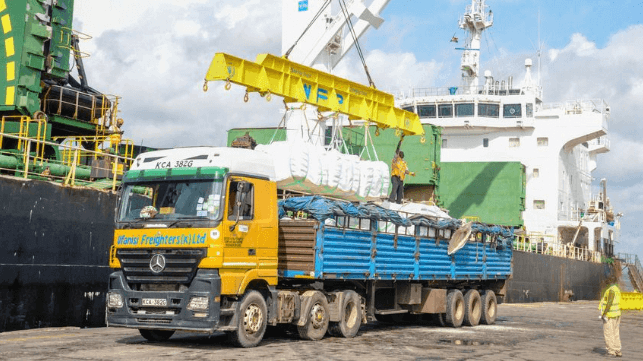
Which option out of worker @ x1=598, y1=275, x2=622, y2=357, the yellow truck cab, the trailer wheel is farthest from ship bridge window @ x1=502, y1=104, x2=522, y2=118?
the yellow truck cab

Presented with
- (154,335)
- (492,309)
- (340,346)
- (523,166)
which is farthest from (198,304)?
(523,166)

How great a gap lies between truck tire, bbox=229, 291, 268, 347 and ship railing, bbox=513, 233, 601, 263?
2798 centimetres

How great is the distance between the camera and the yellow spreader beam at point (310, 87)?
17125 mm

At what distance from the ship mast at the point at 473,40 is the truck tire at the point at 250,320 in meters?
36.9

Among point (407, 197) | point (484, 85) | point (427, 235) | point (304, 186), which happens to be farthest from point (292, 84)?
point (484, 85)

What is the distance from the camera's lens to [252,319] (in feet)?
40.4

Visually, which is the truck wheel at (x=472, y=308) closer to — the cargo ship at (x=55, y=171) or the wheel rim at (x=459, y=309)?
the wheel rim at (x=459, y=309)

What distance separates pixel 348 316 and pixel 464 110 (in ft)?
103

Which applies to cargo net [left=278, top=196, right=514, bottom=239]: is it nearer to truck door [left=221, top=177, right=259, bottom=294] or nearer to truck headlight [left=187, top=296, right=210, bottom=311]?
truck door [left=221, top=177, right=259, bottom=294]

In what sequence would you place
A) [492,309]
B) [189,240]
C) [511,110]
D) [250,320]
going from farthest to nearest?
[511,110] → [492,309] → [250,320] → [189,240]

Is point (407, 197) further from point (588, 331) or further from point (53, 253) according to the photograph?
point (53, 253)

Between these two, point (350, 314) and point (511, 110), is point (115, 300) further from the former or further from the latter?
point (511, 110)

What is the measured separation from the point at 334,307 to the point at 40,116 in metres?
9.95

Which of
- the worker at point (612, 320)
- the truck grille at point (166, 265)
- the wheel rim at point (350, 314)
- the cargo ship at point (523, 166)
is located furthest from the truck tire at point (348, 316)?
the cargo ship at point (523, 166)
